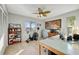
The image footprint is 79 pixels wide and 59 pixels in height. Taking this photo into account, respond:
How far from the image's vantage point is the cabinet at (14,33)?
1798 millimetres

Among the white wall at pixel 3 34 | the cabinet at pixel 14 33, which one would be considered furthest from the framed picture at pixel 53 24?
the white wall at pixel 3 34

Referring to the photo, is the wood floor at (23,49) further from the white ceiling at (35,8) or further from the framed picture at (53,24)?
the white ceiling at (35,8)

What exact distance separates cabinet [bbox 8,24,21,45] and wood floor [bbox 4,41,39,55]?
79 millimetres

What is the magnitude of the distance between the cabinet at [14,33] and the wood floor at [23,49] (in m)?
0.08

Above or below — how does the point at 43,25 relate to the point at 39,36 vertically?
above

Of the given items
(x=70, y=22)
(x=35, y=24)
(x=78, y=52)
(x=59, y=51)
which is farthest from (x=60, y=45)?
(x=35, y=24)

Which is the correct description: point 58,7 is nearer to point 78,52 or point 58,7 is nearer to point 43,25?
point 43,25

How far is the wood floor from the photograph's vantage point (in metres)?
1.81

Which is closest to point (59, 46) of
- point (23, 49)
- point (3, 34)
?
point (23, 49)

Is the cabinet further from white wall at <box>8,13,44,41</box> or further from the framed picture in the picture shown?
the framed picture

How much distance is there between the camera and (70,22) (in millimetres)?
1830
